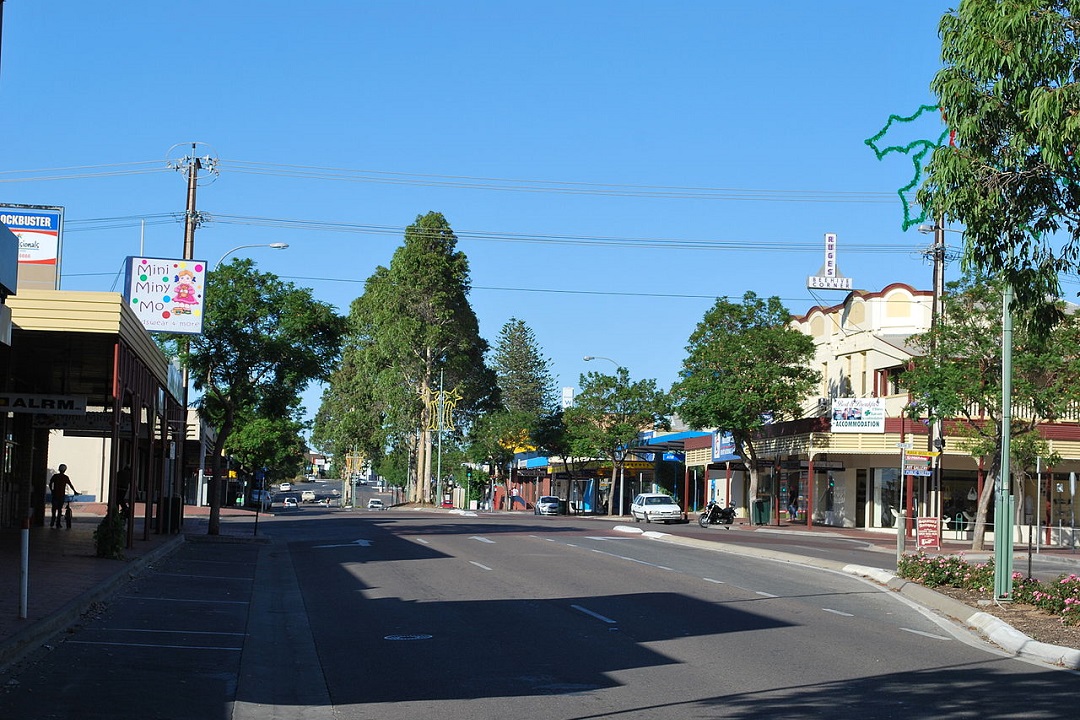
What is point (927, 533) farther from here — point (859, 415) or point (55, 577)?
point (859, 415)

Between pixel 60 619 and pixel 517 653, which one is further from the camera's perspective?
pixel 60 619

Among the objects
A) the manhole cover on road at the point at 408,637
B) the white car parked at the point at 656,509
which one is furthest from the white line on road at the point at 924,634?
the white car parked at the point at 656,509

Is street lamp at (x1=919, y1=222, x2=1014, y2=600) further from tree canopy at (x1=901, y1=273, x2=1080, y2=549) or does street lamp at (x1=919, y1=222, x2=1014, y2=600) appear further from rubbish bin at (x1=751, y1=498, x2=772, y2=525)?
rubbish bin at (x1=751, y1=498, x2=772, y2=525)

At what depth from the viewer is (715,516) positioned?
5544cm

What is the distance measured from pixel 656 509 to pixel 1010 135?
44413 millimetres

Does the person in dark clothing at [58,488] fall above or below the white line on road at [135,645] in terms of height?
above

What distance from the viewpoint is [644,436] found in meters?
81.8

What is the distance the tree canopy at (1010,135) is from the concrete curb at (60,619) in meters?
11.1

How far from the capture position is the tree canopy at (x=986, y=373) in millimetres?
36625

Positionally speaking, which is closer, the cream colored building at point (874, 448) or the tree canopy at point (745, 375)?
the cream colored building at point (874, 448)

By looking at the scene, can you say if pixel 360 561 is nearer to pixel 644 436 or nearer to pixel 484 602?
pixel 484 602

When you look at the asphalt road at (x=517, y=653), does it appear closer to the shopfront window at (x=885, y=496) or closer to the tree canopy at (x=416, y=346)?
the shopfront window at (x=885, y=496)

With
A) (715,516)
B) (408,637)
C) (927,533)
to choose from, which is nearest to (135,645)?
(408,637)

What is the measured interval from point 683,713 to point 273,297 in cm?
2728
